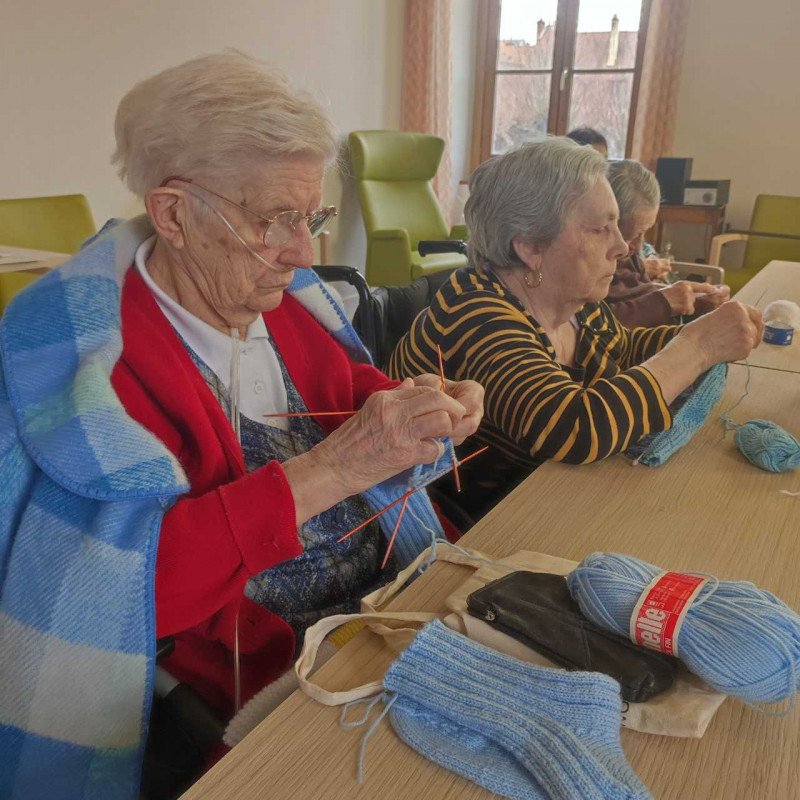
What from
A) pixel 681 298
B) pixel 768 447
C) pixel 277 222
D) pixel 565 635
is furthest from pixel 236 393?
pixel 681 298

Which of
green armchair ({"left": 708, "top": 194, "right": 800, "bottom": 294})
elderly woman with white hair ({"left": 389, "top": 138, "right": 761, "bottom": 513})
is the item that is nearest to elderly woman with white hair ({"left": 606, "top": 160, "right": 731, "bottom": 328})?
elderly woman with white hair ({"left": 389, "top": 138, "right": 761, "bottom": 513})

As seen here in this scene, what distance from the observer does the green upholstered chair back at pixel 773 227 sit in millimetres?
4984

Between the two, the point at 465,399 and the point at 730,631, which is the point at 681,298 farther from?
the point at 730,631

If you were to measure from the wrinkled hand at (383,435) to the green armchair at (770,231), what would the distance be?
4500mm

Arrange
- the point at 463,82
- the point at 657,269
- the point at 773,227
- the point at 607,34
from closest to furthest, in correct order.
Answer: the point at 657,269 < the point at 773,227 < the point at 607,34 < the point at 463,82

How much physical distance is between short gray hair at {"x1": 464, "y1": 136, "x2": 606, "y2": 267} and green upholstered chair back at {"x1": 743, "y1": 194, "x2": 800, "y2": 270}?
4.09 meters

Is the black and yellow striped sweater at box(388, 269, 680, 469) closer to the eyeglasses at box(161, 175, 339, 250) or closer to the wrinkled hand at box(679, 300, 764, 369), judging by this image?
the wrinkled hand at box(679, 300, 764, 369)

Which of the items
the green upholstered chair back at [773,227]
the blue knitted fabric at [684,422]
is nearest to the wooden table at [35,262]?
the blue knitted fabric at [684,422]

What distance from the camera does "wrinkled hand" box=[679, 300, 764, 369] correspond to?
1421mm

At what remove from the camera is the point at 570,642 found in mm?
760

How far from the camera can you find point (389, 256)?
4727 millimetres

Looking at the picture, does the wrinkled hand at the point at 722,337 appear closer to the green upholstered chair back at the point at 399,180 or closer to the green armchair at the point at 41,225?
the green armchair at the point at 41,225

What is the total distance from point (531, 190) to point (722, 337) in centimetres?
49

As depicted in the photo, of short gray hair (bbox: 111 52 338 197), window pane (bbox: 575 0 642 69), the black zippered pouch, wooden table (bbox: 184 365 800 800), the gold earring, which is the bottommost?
wooden table (bbox: 184 365 800 800)
